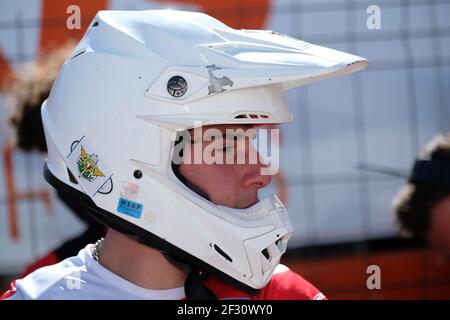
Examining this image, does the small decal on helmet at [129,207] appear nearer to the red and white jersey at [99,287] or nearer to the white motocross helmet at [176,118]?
the white motocross helmet at [176,118]

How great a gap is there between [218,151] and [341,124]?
1.81 m

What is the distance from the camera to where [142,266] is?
2.07 meters

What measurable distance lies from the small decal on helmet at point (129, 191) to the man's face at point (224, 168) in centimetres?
12

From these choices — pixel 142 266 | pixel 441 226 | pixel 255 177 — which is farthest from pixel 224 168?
pixel 441 226

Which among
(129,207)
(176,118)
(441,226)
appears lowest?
(441,226)

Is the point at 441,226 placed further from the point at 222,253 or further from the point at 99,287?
the point at 99,287

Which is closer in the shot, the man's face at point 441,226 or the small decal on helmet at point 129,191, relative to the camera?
the small decal on helmet at point 129,191

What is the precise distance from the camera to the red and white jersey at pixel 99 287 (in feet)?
6.70

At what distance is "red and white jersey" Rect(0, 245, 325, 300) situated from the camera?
2.04 metres

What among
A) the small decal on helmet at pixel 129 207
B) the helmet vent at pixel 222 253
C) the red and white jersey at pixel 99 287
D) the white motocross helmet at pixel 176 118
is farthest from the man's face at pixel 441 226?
the small decal on helmet at pixel 129 207

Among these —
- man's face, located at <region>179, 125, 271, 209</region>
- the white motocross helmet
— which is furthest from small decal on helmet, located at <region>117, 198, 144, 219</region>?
man's face, located at <region>179, 125, 271, 209</region>

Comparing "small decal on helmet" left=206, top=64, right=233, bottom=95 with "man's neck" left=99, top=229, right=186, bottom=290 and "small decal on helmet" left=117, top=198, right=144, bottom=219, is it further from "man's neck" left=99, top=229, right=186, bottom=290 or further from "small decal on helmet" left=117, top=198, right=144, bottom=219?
"man's neck" left=99, top=229, right=186, bottom=290

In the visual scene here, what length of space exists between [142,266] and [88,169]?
0.26 meters

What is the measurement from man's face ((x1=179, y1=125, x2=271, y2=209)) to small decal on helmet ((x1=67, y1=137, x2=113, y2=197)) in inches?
7.1
